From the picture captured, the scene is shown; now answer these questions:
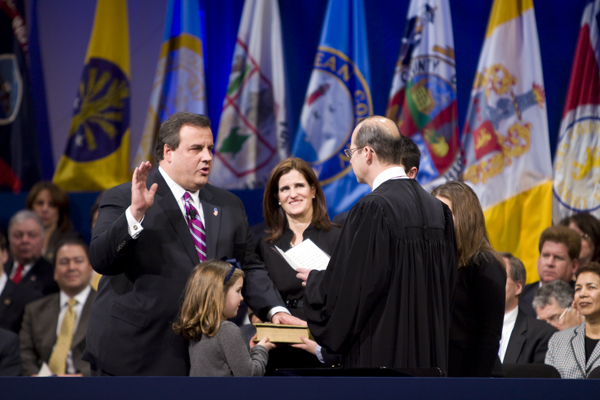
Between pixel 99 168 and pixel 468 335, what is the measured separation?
179 inches

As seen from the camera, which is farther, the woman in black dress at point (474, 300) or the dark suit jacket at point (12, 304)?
the dark suit jacket at point (12, 304)

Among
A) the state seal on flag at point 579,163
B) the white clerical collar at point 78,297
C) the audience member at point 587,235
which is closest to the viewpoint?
the white clerical collar at point 78,297

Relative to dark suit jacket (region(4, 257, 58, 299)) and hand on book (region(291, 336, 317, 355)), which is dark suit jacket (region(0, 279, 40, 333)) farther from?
hand on book (region(291, 336, 317, 355))

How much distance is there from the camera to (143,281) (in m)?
2.91

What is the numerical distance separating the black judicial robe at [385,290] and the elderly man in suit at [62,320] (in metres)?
2.66

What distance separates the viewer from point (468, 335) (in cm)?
297

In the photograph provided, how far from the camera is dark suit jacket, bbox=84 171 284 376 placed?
285 cm

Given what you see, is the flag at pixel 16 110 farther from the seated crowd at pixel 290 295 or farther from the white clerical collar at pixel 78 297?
the white clerical collar at pixel 78 297

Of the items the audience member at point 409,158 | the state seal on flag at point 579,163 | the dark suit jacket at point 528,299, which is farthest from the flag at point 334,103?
the audience member at point 409,158

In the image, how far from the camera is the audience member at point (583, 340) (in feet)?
12.7

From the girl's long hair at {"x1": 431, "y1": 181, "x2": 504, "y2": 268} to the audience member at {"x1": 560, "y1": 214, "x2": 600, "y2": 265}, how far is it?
2.38 m

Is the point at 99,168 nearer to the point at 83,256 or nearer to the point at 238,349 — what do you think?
the point at 83,256

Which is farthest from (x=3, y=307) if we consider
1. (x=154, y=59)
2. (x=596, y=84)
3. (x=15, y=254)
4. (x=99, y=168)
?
(x=596, y=84)

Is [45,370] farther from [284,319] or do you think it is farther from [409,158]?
[409,158]
